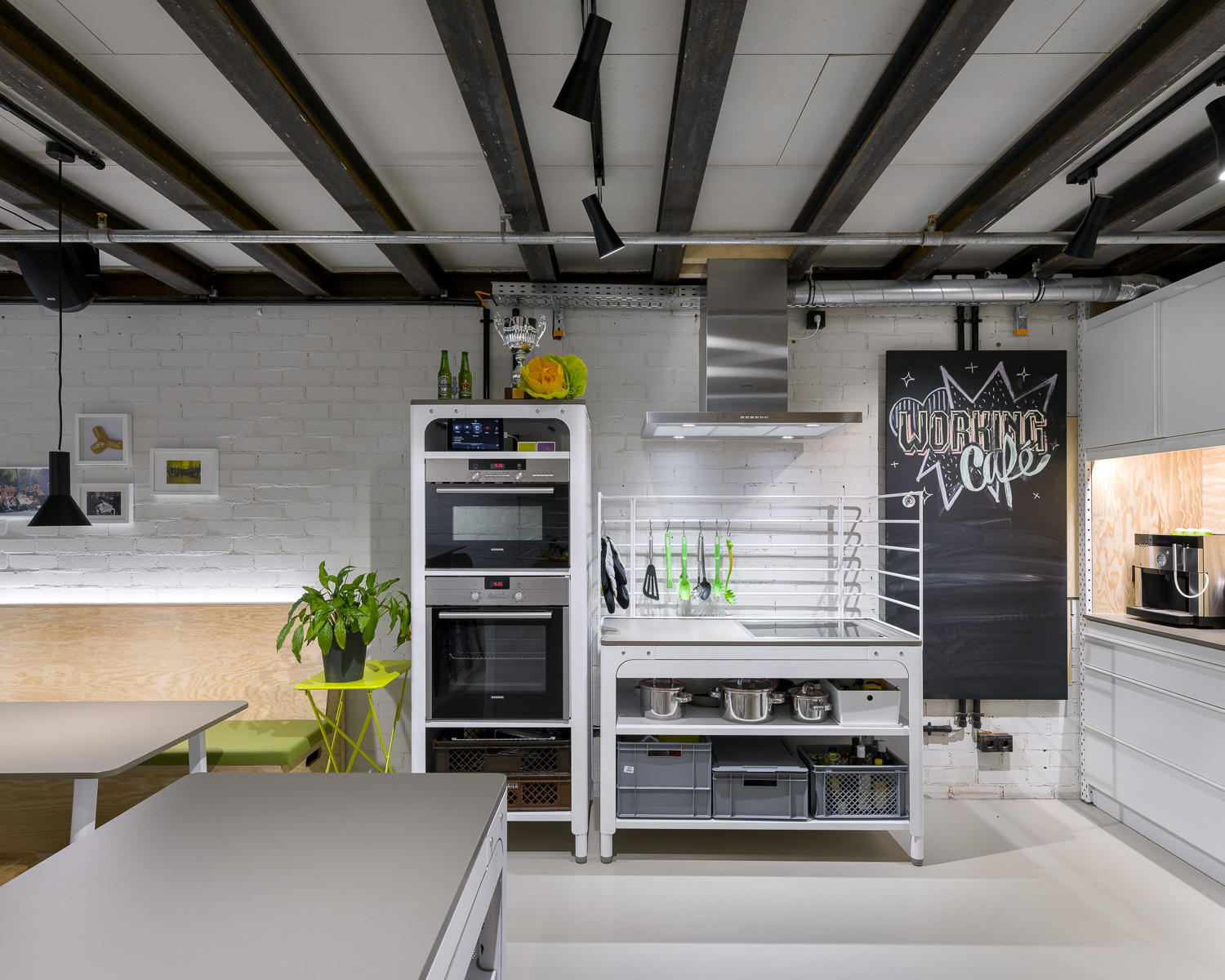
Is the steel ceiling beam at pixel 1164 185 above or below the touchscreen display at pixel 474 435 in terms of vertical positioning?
above

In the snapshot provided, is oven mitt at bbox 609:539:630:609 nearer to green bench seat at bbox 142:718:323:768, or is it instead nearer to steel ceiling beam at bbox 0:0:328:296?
green bench seat at bbox 142:718:323:768

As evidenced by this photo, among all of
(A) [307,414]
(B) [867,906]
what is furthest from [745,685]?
(A) [307,414]

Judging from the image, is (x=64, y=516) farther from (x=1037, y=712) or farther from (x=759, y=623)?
(x=1037, y=712)

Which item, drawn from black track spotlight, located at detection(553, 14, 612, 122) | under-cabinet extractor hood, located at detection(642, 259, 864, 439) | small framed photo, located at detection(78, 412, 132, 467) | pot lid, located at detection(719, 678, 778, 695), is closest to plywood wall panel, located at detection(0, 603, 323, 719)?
small framed photo, located at detection(78, 412, 132, 467)

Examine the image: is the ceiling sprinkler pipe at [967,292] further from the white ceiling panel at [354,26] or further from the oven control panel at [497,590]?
the white ceiling panel at [354,26]

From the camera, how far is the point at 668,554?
11.4ft

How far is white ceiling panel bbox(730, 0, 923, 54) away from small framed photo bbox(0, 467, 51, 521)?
374 cm

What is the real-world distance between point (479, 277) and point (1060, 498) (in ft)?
10.5

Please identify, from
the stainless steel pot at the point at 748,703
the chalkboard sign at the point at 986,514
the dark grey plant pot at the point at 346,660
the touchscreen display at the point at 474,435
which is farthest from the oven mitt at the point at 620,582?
the chalkboard sign at the point at 986,514

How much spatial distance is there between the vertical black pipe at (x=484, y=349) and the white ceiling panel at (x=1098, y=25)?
2.56m

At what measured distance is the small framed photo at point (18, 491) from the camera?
3.64 metres

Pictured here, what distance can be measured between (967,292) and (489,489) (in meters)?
2.43

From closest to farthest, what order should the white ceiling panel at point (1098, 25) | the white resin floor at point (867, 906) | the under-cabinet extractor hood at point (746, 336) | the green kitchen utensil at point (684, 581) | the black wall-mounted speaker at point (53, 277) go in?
1. the white ceiling panel at point (1098, 25)
2. the white resin floor at point (867, 906)
3. the black wall-mounted speaker at point (53, 277)
4. the under-cabinet extractor hood at point (746, 336)
5. the green kitchen utensil at point (684, 581)

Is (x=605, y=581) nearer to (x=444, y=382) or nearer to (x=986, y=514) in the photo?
(x=444, y=382)
